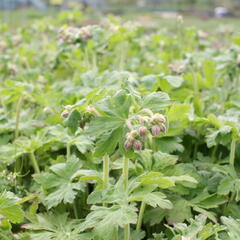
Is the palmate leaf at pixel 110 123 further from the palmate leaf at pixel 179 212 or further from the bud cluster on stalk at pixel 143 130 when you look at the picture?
the palmate leaf at pixel 179 212

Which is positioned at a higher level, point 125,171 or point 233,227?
point 125,171

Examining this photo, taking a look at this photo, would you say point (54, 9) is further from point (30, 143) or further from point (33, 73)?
point (30, 143)

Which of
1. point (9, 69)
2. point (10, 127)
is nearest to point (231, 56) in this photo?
point (10, 127)

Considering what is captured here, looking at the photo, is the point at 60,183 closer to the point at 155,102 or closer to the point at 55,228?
the point at 55,228

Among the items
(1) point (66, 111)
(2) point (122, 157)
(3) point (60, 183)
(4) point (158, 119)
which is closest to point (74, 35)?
(2) point (122, 157)

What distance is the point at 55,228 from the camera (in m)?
1.71

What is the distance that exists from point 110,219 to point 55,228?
1.25 ft

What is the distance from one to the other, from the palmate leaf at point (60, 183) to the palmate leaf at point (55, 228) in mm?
60

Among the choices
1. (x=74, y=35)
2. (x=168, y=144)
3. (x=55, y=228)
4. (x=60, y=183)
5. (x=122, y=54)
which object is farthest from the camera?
(x=122, y=54)

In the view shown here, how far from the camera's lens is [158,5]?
73.4 ft

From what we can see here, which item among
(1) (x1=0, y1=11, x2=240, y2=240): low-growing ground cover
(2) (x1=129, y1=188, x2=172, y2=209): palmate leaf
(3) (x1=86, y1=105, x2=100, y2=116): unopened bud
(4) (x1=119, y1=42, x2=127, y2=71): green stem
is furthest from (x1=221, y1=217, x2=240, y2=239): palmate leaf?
(4) (x1=119, y1=42, x2=127, y2=71): green stem

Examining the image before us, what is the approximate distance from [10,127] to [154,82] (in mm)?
A: 802

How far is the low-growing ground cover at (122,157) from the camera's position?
1.43m

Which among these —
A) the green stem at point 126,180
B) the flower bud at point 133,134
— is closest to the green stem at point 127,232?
the green stem at point 126,180
